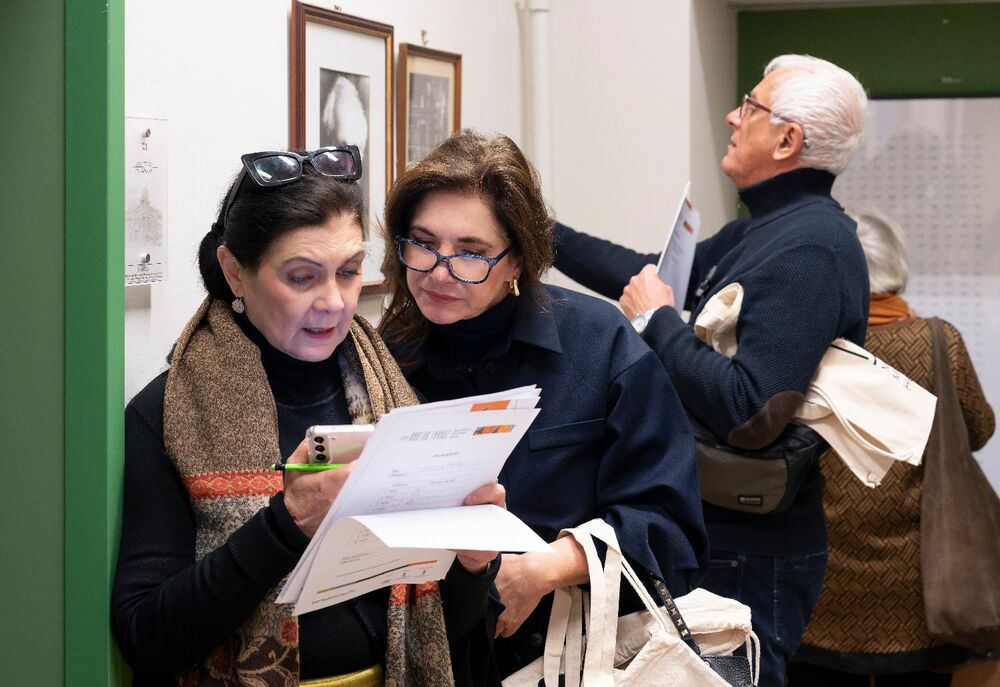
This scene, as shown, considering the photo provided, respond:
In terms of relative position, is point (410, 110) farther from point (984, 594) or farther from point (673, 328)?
point (984, 594)

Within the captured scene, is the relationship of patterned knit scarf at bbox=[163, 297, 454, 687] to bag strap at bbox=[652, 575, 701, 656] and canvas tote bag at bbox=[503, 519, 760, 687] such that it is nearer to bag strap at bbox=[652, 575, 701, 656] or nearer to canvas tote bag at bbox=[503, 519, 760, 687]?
canvas tote bag at bbox=[503, 519, 760, 687]

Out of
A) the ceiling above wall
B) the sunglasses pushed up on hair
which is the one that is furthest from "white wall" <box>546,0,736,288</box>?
the sunglasses pushed up on hair

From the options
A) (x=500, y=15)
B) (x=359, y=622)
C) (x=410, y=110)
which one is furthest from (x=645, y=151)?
A: (x=359, y=622)

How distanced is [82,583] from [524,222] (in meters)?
0.91

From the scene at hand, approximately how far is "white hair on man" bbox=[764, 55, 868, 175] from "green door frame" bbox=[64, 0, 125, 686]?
6.10 ft

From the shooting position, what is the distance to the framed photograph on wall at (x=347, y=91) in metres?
2.78

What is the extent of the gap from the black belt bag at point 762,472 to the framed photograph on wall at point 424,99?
1.14 meters

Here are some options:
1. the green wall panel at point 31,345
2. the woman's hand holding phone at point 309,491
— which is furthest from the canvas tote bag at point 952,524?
the green wall panel at point 31,345

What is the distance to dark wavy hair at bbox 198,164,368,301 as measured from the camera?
177 centimetres

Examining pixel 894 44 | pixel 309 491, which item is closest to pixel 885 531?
pixel 894 44

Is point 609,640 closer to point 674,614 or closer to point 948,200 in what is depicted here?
point 674,614

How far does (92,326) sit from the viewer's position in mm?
1638

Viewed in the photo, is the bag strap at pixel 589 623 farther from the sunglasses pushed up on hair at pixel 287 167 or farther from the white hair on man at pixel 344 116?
the white hair on man at pixel 344 116

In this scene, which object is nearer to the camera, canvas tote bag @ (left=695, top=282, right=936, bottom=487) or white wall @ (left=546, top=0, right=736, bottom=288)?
canvas tote bag @ (left=695, top=282, right=936, bottom=487)
